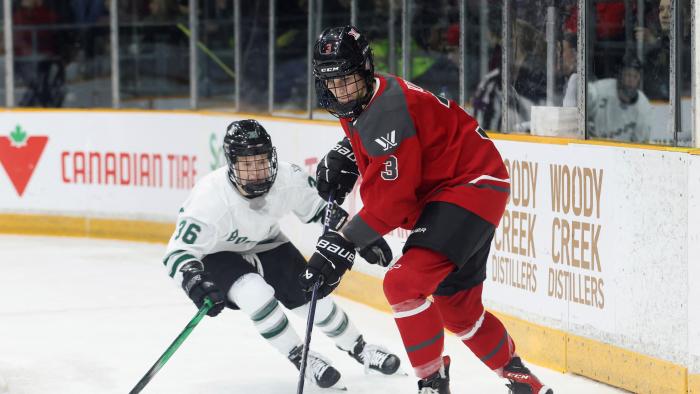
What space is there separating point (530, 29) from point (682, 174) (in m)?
1.58

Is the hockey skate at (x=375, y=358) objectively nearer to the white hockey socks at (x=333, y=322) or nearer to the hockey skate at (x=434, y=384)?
the white hockey socks at (x=333, y=322)

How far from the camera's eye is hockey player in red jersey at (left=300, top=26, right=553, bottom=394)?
10.7 ft

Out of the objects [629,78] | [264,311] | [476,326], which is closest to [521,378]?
[476,326]

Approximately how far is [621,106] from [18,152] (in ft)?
17.0

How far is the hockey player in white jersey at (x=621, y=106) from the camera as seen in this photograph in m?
4.76

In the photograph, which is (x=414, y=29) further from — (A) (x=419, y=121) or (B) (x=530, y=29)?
(A) (x=419, y=121)

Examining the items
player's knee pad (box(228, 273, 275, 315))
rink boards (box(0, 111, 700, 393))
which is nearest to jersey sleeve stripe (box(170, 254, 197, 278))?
player's knee pad (box(228, 273, 275, 315))

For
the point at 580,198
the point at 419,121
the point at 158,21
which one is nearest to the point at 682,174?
the point at 580,198

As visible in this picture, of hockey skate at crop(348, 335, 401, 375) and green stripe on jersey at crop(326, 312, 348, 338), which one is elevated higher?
green stripe on jersey at crop(326, 312, 348, 338)

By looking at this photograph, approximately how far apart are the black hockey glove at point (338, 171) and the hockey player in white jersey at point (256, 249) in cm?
20

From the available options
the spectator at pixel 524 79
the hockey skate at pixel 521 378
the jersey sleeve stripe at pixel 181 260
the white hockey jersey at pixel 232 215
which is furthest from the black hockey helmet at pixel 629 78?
the jersey sleeve stripe at pixel 181 260

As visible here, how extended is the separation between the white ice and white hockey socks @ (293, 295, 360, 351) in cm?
14

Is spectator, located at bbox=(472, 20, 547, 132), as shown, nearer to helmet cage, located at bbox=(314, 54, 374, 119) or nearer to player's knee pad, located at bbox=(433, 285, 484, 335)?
player's knee pad, located at bbox=(433, 285, 484, 335)

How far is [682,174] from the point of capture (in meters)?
3.86
